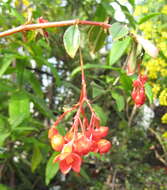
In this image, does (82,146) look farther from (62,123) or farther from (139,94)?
(62,123)

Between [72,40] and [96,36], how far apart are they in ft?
0.39

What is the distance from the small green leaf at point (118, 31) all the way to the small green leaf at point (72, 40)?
3.4 inches

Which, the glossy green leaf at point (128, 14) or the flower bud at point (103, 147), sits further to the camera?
the glossy green leaf at point (128, 14)

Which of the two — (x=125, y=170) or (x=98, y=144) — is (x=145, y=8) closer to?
(x=125, y=170)

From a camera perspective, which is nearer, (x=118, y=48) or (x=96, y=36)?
(x=96, y=36)

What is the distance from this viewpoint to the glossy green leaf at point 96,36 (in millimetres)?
840

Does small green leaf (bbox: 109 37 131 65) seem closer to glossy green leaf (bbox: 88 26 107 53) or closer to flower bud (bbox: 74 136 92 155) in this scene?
glossy green leaf (bbox: 88 26 107 53)

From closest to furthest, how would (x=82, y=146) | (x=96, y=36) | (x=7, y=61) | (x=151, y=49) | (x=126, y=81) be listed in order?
(x=151, y=49)
(x=82, y=146)
(x=96, y=36)
(x=126, y=81)
(x=7, y=61)

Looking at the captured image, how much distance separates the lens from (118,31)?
70cm

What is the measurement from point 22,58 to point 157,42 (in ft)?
2.46

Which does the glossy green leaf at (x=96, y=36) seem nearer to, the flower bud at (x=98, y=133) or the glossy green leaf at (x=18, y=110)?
the flower bud at (x=98, y=133)

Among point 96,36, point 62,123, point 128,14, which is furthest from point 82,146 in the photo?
point 62,123

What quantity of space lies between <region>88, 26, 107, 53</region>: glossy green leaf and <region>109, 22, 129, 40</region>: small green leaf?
0.13 metres

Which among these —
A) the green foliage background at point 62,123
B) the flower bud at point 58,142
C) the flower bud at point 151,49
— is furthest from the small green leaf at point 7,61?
the flower bud at point 151,49
